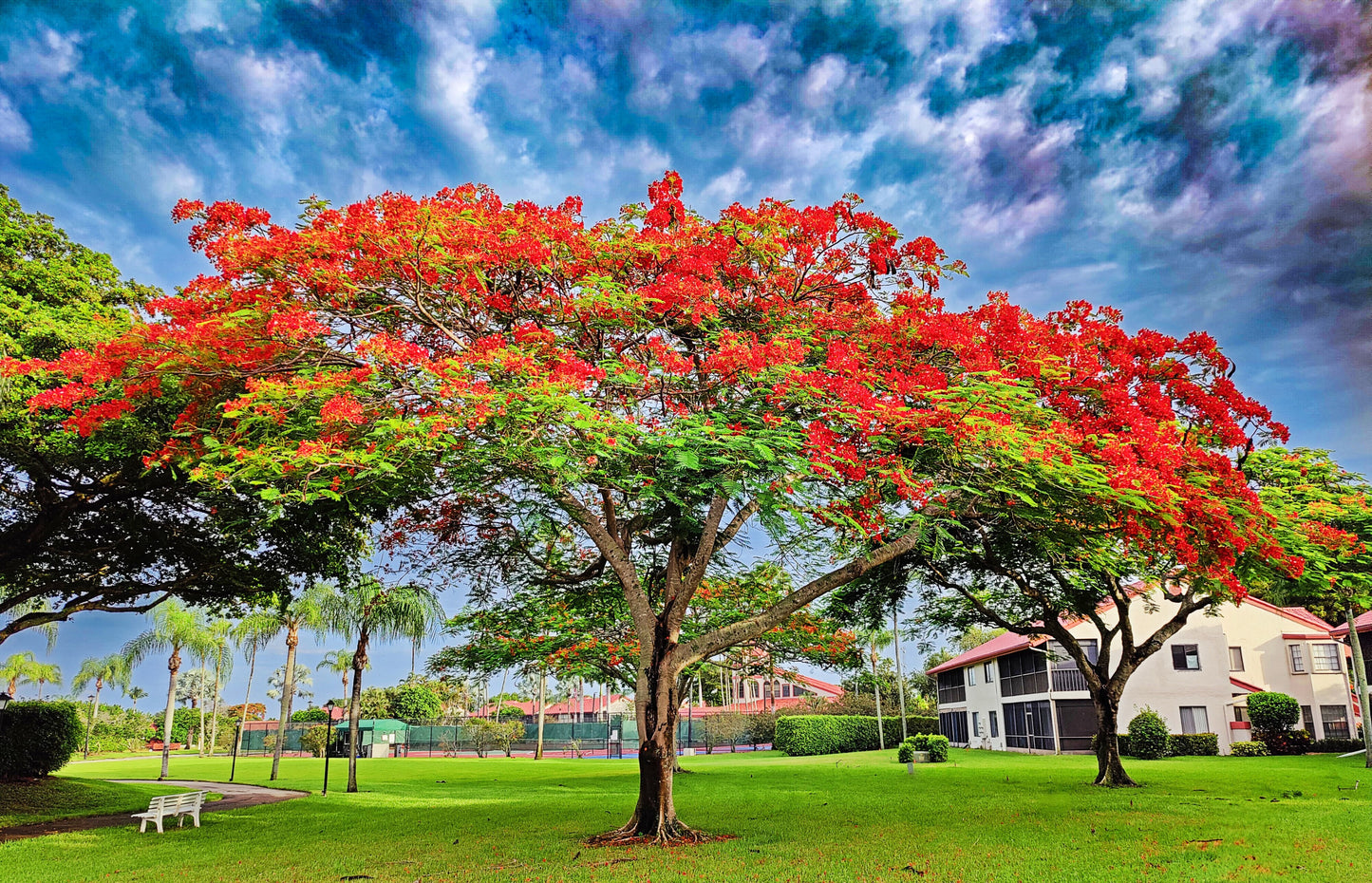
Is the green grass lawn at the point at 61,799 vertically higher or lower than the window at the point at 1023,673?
lower

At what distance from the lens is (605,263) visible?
11.2m

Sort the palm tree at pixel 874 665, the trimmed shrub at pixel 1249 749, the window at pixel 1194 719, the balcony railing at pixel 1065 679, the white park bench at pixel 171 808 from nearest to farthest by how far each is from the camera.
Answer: the white park bench at pixel 171 808 → the trimmed shrub at pixel 1249 749 → the window at pixel 1194 719 → the balcony railing at pixel 1065 679 → the palm tree at pixel 874 665

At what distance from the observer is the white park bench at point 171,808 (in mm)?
13414

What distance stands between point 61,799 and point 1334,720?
43419 mm

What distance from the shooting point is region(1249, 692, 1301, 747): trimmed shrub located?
31.9 meters

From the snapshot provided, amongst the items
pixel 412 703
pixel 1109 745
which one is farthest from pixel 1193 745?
pixel 412 703

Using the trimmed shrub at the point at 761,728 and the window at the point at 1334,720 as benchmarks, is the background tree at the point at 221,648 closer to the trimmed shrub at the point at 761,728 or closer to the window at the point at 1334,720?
the trimmed shrub at the point at 761,728

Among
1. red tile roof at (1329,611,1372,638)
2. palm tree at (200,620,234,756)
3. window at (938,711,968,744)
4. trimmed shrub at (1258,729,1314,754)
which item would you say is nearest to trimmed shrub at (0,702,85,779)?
palm tree at (200,620,234,756)

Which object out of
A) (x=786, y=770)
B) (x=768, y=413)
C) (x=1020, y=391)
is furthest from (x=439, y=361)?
(x=786, y=770)

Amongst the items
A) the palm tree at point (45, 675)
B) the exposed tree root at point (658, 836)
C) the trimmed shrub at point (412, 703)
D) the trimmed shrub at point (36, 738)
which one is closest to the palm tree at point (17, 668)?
the palm tree at point (45, 675)

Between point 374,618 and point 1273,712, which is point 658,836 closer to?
point 374,618

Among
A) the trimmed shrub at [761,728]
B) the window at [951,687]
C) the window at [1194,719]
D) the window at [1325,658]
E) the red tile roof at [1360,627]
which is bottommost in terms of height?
the trimmed shrub at [761,728]

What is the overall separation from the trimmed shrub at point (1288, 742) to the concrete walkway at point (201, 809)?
33785 millimetres

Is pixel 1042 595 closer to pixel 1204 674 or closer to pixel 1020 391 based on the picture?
pixel 1020 391
